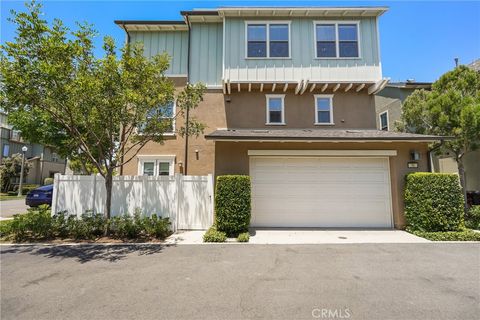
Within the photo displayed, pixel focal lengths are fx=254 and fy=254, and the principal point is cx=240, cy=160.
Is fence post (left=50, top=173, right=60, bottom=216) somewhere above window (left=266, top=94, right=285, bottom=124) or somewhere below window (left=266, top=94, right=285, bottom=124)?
below

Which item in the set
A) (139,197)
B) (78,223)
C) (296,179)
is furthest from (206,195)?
(78,223)

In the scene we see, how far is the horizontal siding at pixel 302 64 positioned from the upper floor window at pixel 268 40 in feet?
0.90

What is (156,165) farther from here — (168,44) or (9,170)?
(9,170)

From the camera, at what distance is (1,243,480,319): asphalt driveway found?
3.67 metres

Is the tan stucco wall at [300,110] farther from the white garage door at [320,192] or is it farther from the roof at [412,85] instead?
the roof at [412,85]

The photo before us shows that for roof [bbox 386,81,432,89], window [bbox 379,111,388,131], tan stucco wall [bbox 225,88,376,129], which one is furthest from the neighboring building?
roof [bbox 386,81,432,89]

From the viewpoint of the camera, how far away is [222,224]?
8.05 meters

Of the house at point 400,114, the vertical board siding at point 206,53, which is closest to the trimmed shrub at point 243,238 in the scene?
the vertical board siding at point 206,53

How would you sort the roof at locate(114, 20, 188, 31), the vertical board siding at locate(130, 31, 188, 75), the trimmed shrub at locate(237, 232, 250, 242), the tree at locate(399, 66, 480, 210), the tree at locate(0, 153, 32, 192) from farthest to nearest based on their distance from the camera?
1. the tree at locate(0, 153, 32, 192)
2. the vertical board siding at locate(130, 31, 188, 75)
3. the roof at locate(114, 20, 188, 31)
4. the tree at locate(399, 66, 480, 210)
5. the trimmed shrub at locate(237, 232, 250, 242)

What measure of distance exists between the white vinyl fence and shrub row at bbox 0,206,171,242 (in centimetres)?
104

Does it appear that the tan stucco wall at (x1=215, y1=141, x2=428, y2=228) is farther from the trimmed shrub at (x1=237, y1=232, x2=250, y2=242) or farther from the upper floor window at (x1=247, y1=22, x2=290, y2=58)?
the upper floor window at (x1=247, y1=22, x2=290, y2=58)

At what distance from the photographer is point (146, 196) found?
9.27 meters

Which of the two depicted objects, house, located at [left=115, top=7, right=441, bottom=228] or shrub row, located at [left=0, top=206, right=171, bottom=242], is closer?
shrub row, located at [left=0, top=206, right=171, bottom=242]

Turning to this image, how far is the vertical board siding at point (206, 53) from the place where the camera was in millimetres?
12234
